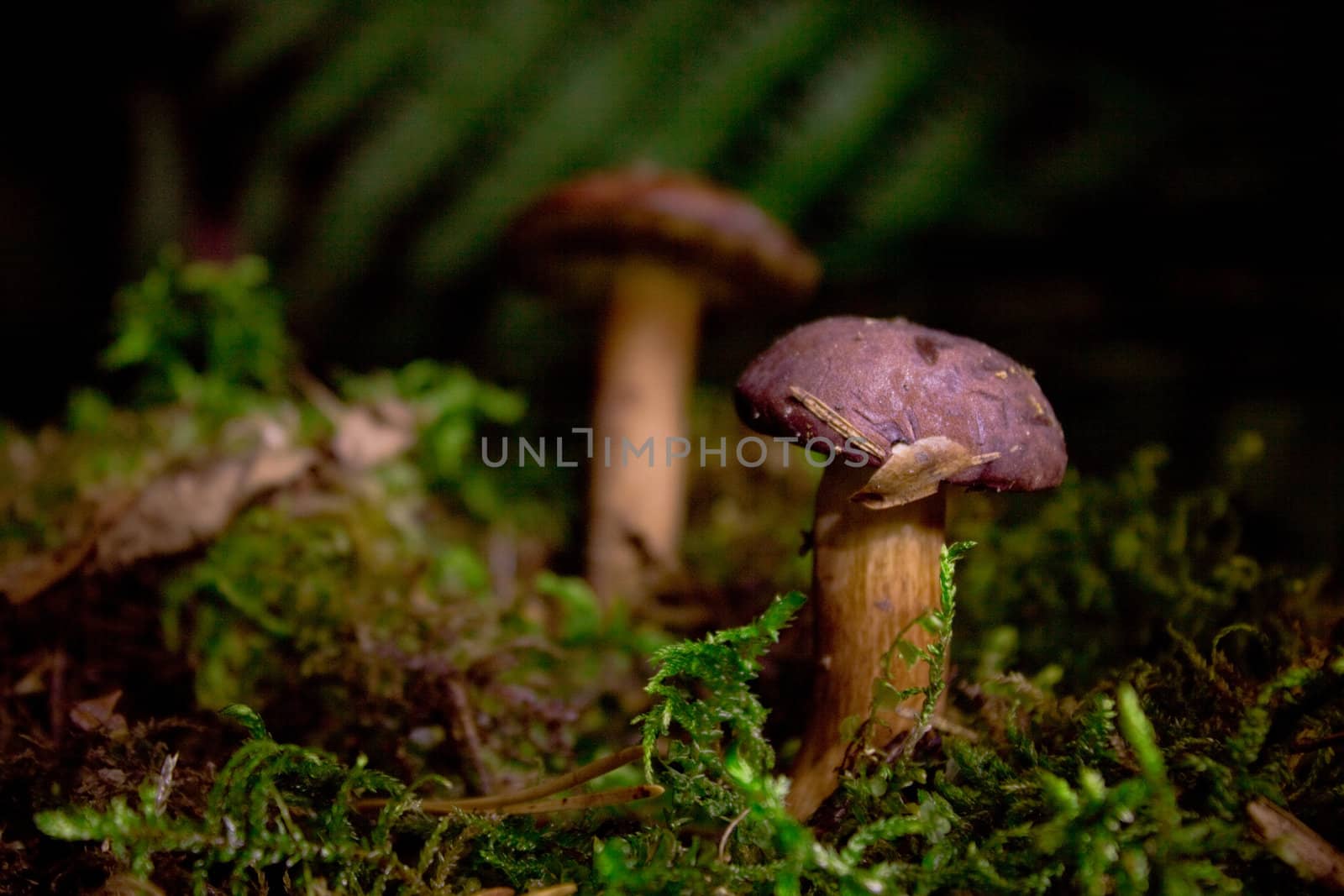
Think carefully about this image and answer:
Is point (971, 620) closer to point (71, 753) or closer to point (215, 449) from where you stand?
point (71, 753)

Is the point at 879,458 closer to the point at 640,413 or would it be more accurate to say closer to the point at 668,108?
the point at 640,413

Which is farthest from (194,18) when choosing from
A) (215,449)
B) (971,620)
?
(971,620)

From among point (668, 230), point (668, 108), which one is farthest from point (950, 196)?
point (668, 230)

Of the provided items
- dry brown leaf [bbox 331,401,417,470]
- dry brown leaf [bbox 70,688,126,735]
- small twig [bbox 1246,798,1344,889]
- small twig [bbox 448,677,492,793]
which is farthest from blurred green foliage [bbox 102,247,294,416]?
small twig [bbox 1246,798,1344,889]

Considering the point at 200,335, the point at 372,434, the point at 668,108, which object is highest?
the point at 668,108

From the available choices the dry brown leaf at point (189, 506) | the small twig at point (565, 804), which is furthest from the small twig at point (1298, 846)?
the dry brown leaf at point (189, 506)

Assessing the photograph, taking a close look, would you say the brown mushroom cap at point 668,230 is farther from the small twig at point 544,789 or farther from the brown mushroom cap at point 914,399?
the small twig at point 544,789

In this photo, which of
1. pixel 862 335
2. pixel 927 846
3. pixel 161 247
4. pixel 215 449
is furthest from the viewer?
pixel 161 247
